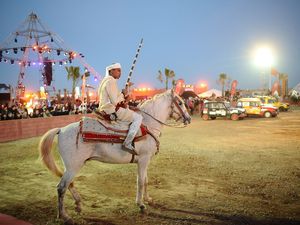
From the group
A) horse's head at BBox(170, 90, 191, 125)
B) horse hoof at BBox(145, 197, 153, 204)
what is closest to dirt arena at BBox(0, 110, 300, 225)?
horse hoof at BBox(145, 197, 153, 204)

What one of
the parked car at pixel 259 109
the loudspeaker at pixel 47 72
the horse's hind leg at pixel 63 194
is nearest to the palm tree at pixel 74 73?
the loudspeaker at pixel 47 72

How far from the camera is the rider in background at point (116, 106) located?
555 centimetres

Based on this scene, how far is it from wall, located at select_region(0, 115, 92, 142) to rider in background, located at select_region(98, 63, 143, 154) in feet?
39.5

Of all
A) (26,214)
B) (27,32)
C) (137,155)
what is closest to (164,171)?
(137,155)

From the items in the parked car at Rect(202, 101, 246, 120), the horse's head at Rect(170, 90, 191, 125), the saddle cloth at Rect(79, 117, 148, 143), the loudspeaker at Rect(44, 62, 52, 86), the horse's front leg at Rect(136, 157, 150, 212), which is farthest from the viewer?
the loudspeaker at Rect(44, 62, 52, 86)

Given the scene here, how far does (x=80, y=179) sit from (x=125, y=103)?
327 centimetres

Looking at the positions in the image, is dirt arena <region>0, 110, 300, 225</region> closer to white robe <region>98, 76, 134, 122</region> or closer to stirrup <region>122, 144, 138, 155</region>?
stirrup <region>122, 144, 138, 155</region>

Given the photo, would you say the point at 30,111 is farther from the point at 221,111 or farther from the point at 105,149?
the point at 105,149

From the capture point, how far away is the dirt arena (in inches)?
210

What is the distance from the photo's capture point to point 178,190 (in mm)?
6898

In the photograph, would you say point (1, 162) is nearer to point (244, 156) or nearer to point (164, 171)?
point (164, 171)

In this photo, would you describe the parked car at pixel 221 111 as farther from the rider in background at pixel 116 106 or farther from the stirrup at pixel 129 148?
the stirrup at pixel 129 148

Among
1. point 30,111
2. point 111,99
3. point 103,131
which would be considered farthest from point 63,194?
point 30,111

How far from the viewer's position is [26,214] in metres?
5.43
